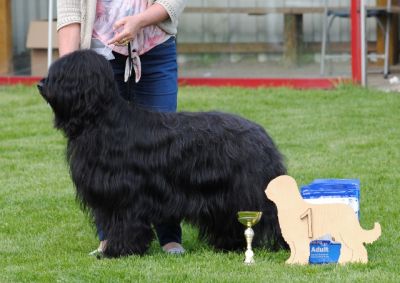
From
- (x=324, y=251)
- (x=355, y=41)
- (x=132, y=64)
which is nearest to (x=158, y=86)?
A: (x=132, y=64)

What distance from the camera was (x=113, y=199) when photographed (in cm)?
563

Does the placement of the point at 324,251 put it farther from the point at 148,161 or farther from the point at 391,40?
the point at 391,40

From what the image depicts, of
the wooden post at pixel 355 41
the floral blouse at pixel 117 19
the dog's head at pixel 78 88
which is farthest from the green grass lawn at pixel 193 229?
the floral blouse at pixel 117 19

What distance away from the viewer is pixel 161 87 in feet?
20.0

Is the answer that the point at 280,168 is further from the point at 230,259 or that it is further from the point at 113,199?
the point at 113,199

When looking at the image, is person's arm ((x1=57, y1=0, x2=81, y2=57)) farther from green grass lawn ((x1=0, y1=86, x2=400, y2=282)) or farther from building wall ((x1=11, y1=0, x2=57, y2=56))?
building wall ((x1=11, y1=0, x2=57, y2=56))

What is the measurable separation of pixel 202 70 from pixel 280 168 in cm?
751

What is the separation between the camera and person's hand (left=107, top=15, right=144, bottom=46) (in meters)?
5.71

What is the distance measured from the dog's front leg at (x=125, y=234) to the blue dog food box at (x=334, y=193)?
36.2 inches

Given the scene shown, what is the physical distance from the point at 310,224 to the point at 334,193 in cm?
46

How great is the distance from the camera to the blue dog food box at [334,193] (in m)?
5.81

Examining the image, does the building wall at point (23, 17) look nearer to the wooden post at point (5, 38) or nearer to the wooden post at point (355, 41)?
the wooden post at point (5, 38)

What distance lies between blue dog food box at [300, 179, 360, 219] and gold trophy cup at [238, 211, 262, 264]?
16.0 inches

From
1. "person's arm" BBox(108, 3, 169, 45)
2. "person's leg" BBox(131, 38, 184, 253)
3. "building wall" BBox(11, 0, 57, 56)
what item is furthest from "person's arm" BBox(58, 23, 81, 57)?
"building wall" BBox(11, 0, 57, 56)
